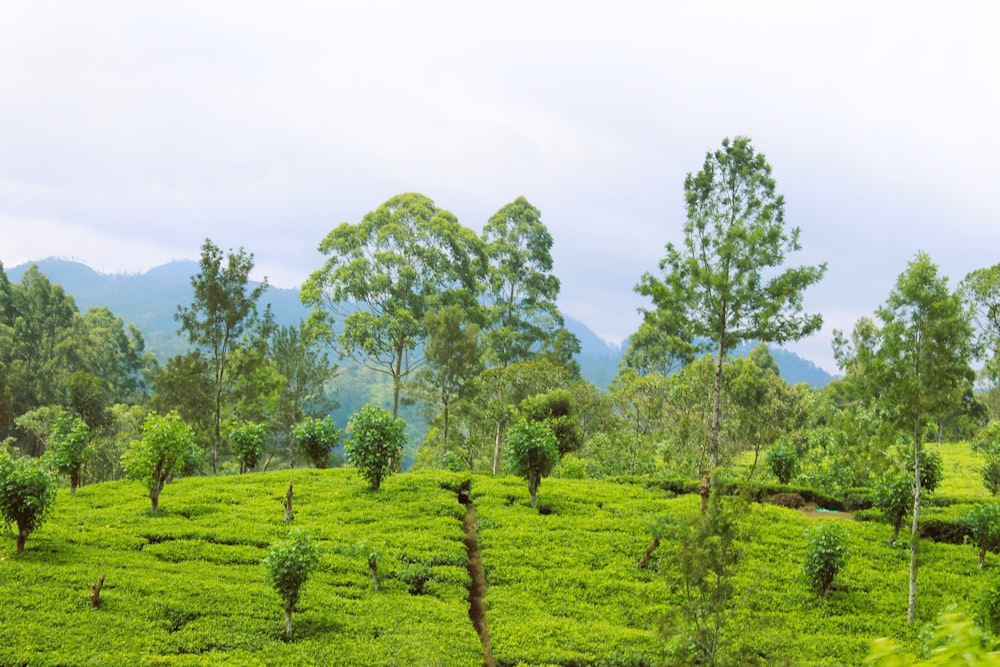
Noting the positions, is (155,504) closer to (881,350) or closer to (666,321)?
(666,321)

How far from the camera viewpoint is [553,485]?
96.6 feet

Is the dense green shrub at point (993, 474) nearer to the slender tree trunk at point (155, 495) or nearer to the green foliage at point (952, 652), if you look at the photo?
the green foliage at point (952, 652)

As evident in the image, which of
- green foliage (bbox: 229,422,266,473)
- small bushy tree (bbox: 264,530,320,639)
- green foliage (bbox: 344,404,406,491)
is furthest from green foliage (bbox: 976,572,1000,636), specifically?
green foliage (bbox: 229,422,266,473)

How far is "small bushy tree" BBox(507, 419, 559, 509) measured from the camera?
25719mm

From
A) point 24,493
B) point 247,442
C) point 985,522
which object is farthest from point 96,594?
point 985,522

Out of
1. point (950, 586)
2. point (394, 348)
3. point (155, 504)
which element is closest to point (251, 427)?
point (155, 504)

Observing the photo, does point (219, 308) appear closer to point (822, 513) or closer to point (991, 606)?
point (822, 513)

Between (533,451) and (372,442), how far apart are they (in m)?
6.20

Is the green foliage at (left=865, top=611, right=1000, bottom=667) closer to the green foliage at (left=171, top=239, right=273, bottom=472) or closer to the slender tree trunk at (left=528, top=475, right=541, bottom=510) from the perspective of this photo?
the slender tree trunk at (left=528, top=475, right=541, bottom=510)

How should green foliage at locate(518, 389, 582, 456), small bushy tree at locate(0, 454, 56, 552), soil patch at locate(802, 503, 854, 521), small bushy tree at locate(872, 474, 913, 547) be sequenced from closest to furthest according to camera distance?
small bushy tree at locate(0, 454, 56, 552) → small bushy tree at locate(872, 474, 913, 547) → soil patch at locate(802, 503, 854, 521) → green foliage at locate(518, 389, 582, 456)

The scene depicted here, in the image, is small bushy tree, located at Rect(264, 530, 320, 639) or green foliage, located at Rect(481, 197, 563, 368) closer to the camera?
small bushy tree, located at Rect(264, 530, 320, 639)

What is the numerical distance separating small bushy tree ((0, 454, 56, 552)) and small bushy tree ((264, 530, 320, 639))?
7115 millimetres

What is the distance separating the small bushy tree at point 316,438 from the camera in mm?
31580

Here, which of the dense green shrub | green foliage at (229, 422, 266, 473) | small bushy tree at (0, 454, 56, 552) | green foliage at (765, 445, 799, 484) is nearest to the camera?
small bushy tree at (0, 454, 56, 552)
